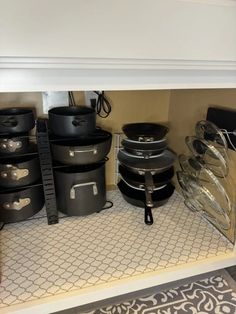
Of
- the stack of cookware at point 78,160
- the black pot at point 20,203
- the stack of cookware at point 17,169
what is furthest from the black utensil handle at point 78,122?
the black pot at point 20,203

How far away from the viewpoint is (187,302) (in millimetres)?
847

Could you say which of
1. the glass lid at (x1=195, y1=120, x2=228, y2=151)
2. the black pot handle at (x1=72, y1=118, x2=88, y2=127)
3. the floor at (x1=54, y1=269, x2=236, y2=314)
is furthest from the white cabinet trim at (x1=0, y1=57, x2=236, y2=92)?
the floor at (x1=54, y1=269, x2=236, y2=314)

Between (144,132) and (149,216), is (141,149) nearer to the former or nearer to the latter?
(144,132)

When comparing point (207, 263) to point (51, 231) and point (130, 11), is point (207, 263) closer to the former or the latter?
point (51, 231)

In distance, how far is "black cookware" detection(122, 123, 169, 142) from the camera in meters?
1.07

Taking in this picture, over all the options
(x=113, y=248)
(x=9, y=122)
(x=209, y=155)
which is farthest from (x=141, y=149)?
(x=9, y=122)

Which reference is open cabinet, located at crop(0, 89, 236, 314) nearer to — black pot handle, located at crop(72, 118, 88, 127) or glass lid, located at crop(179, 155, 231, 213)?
glass lid, located at crop(179, 155, 231, 213)

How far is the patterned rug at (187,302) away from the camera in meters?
0.82

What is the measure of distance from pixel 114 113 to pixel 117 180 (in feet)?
1.08

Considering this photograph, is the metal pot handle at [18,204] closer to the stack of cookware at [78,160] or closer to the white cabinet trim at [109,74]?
the stack of cookware at [78,160]

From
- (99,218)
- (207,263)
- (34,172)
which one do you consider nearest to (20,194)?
(34,172)

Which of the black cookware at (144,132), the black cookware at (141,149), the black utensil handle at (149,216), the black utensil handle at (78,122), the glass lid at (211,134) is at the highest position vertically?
the black utensil handle at (78,122)

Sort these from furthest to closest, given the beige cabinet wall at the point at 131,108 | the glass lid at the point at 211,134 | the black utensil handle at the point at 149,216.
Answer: the beige cabinet wall at the point at 131,108, the black utensil handle at the point at 149,216, the glass lid at the point at 211,134

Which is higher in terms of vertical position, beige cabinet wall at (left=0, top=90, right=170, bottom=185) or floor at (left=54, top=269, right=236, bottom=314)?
beige cabinet wall at (left=0, top=90, right=170, bottom=185)
